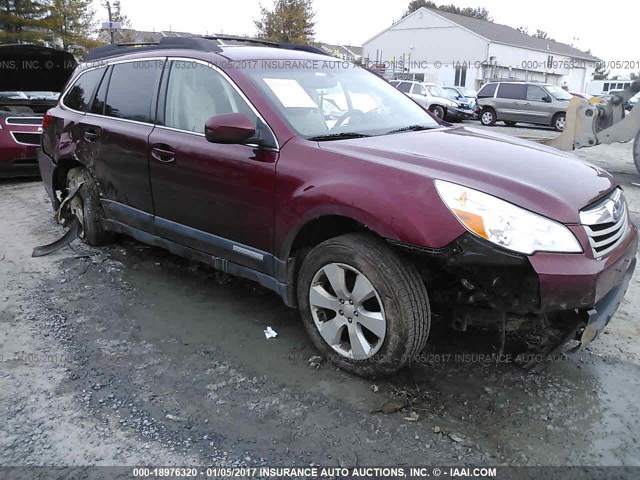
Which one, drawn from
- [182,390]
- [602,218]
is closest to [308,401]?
[182,390]

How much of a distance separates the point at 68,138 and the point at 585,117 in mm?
8879

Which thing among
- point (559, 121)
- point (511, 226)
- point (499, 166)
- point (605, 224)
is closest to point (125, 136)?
point (499, 166)

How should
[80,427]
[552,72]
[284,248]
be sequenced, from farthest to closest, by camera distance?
[552,72], [284,248], [80,427]

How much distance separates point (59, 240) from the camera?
200 inches

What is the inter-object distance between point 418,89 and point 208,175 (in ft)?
63.5

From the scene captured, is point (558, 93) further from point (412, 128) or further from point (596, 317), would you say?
point (596, 317)

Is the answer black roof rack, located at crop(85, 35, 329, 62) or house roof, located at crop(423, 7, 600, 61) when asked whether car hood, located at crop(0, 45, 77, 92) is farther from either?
house roof, located at crop(423, 7, 600, 61)

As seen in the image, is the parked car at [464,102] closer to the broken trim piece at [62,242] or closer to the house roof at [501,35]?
the broken trim piece at [62,242]

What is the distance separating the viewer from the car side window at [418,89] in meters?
21.1

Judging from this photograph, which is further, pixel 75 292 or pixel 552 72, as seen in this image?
pixel 552 72

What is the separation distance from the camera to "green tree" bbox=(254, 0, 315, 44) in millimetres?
32281

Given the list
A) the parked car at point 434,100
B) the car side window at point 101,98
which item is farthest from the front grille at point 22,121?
the parked car at point 434,100

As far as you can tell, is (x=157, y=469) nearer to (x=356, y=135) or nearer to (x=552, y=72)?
(x=356, y=135)

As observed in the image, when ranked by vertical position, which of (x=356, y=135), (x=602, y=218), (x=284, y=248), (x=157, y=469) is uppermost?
(x=356, y=135)
